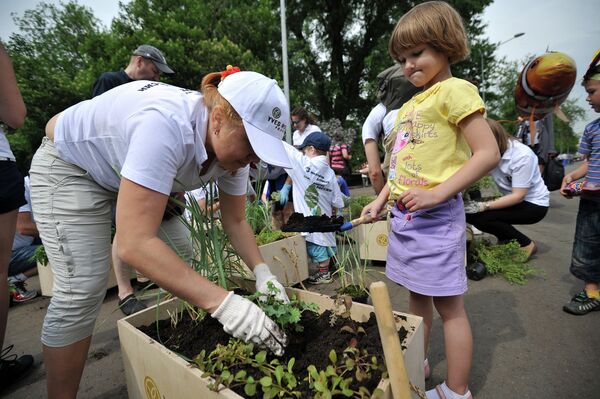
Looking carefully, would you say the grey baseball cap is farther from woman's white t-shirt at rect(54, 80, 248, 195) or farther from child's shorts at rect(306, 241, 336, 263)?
child's shorts at rect(306, 241, 336, 263)

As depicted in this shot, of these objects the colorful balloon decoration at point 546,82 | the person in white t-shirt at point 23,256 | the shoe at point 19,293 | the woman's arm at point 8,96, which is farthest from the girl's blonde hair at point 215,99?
the colorful balloon decoration at point 546,82

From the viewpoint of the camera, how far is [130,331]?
4.54ft

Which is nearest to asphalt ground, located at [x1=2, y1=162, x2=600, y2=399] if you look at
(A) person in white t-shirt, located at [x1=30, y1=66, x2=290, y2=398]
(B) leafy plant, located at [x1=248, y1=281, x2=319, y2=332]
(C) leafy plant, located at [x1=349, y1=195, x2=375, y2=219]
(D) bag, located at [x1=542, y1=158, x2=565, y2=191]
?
(A) person in white t-shirt, located at [x1=30, y1=66, x2=290, y2=398]

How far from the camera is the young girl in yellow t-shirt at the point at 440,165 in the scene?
4.27ft

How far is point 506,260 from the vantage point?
3.24 m

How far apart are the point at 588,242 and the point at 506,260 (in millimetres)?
913

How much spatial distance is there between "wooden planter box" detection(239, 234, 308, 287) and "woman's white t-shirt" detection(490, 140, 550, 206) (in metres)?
2.14

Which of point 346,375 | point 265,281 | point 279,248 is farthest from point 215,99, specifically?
point 279,248

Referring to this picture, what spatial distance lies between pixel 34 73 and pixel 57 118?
A: 20.0m

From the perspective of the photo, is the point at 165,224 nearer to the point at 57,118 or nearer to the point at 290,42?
the point at 57,118

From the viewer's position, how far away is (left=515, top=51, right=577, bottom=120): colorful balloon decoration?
11.9 feet

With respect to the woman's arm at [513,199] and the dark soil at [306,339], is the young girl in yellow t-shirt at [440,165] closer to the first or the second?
the dark soil at [306,339]

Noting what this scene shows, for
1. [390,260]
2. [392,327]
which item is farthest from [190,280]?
[390,260]

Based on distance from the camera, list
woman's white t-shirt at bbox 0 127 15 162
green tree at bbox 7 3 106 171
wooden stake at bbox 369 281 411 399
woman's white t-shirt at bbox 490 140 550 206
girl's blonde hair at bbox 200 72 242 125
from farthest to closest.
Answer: green tree at bbox 7 3 106 171, woman's white t-shirt at bbox 490 140 550 206, woman's white t-shirt at bbox 0 127 15 162, girl's blonde hair at bbox 200 72 242 125, wooden stake at bbox 369 281 411 399
